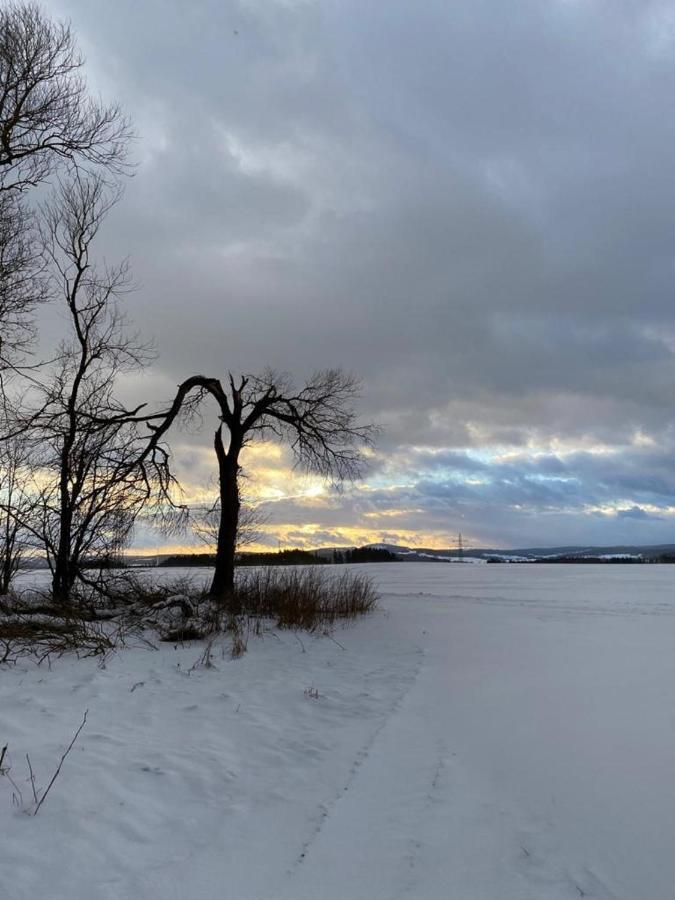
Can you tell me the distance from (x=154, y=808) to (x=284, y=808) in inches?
34.0

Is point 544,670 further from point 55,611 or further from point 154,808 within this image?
point 55,611

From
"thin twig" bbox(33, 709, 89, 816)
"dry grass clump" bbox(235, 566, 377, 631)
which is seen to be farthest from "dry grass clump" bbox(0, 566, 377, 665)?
"thin twig" bbox(33, 709, 89, 816)

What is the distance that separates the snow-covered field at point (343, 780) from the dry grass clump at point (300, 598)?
3.87m

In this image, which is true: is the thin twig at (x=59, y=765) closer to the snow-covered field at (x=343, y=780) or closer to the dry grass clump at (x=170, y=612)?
the snow-covered field at (x=343, y=780)

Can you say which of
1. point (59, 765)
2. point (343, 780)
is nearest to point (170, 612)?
point (59, 765)

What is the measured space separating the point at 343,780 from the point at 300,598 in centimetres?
931

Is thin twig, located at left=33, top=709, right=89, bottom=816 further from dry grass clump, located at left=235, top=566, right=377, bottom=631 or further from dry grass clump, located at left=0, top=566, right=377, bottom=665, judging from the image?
dry grass clump, located at left=235, top=566, right=377, bottom=631

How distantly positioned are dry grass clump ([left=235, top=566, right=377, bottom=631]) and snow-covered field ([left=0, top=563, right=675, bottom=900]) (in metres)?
3.87

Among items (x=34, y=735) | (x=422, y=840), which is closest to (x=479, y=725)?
(x=422, y=840)

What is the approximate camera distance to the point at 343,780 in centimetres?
467

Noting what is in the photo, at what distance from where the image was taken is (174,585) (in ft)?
51.2

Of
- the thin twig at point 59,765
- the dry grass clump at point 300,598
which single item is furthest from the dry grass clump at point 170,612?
the thin twig at point 59,765

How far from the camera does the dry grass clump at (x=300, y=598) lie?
13.2 metres

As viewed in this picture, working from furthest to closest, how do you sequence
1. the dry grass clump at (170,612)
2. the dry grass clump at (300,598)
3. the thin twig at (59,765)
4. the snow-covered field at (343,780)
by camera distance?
the dry grass clump at (300,598) → the dry grass clump at (170,612) → the thin twig at (59,765) → the snow-covered field at (343,780)
